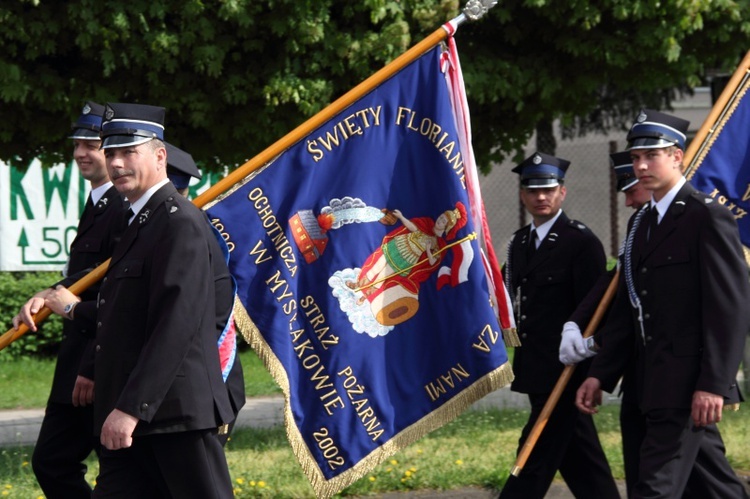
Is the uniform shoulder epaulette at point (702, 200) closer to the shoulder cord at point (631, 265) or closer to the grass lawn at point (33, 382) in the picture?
the shoulder cord at point (631, 265)

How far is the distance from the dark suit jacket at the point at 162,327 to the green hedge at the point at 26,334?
9.48 metres

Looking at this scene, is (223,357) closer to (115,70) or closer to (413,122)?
(413,122)

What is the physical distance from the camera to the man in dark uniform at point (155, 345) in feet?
14.6

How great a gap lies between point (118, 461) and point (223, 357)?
32.6 inches

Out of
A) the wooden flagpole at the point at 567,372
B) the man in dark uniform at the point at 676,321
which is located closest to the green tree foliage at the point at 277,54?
the wooden flagpole at the point at 567,372

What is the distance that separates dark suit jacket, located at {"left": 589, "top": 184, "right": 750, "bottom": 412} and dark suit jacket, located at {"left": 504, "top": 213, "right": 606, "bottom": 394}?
107 centimetres

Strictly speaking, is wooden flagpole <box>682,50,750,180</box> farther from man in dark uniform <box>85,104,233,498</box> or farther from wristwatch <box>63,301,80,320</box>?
wristwatch <box>63,301,80,320</box>

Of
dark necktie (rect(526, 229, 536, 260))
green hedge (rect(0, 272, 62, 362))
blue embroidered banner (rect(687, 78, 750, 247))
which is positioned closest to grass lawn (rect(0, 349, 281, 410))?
green hedge (rect(0, 272, 62, 362))

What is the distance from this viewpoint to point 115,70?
28.1 ft

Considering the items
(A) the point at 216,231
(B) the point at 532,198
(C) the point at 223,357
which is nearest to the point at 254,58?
(B) the point at 532,198

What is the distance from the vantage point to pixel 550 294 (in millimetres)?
6816

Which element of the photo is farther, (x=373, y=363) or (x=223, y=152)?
(x=223, y=152)

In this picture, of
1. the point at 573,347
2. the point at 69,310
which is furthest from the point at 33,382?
the point at 69,310

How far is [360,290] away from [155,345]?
61.5 inches
